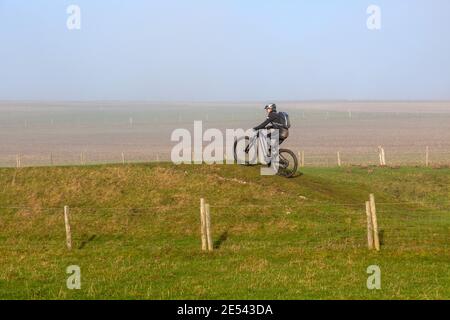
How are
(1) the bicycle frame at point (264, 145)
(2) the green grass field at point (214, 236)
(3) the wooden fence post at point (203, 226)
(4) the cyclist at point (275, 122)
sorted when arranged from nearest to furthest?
1. (2) the green grass field at point (214, 236)
2. (3) the wooden fence post at point (203, 226)
3. (4) the cyclist at point (275, 122)
4. (1) the bicycle frame at point (264, 145)

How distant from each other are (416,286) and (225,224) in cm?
867

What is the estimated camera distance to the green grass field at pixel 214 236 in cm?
1341

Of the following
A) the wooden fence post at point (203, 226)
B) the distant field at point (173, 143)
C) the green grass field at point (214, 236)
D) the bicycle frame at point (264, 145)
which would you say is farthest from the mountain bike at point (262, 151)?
the distant field at point (173, 143)

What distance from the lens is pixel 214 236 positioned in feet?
65.4

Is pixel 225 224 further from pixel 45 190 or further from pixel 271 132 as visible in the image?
pixel 45 190

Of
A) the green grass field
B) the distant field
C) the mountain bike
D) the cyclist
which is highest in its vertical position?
the cyclist

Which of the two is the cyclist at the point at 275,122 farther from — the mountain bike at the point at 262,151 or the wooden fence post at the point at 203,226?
the wooden fence post at the point at 203,226

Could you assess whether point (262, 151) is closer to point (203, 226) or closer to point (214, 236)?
point (214, 236)

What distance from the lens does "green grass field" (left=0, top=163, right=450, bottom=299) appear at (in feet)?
44.0

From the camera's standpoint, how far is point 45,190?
81.8ft

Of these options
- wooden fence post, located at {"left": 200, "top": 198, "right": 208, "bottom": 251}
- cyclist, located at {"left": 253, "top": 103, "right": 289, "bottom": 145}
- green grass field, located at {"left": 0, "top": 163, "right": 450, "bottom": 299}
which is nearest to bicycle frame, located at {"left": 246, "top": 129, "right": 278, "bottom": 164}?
cyclist, located at {"left": 253, "top": 103, "right": 289, "bottom": 145}

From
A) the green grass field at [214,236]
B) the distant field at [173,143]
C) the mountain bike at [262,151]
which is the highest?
the mountain bike at [262,151]

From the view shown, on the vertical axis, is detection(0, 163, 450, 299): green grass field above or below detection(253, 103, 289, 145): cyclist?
below

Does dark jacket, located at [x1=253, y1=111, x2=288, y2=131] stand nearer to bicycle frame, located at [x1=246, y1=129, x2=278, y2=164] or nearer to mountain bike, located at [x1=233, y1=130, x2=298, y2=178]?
bicycle frame, located at [x1=246, y1=129, x2=278, y2=164]
